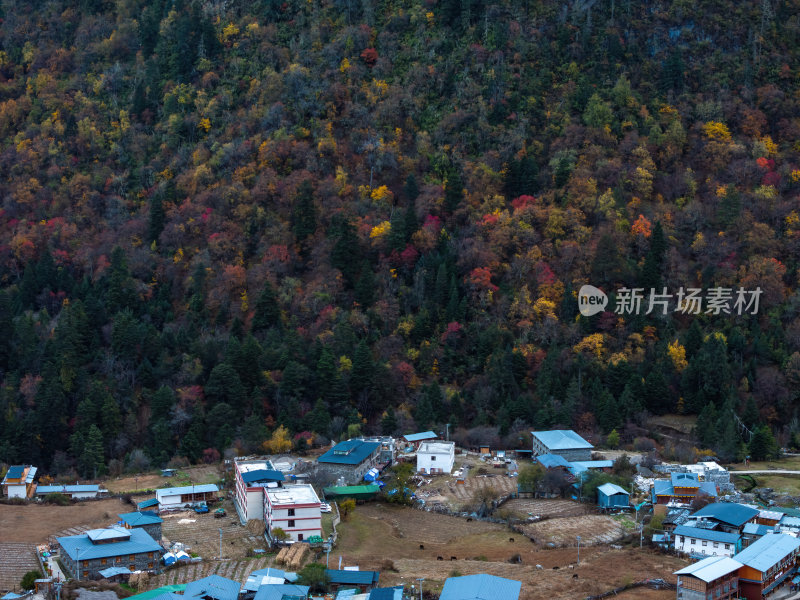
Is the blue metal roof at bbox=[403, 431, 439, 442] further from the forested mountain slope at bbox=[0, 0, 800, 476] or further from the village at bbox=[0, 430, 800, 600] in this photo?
the forested mountain slope at bbox=[0, 0, 800, 476]

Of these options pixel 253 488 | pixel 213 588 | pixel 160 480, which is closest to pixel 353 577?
pixel 213 588

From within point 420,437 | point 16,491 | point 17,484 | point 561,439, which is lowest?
point 16,491

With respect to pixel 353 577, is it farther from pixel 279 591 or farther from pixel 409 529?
pixel 409 529

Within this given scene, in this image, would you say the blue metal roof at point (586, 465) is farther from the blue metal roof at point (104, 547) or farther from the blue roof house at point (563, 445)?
the blue metal roof at point (104, 547)

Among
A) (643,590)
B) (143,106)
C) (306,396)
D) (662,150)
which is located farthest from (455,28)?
(643,590)

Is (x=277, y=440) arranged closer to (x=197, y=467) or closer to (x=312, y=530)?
(x=197, y=467)

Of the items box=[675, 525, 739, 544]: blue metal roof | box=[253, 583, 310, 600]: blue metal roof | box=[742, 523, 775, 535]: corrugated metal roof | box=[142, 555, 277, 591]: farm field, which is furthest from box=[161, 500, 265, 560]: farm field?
box=[742, 523, 775, 535]: corrugated metal roof
